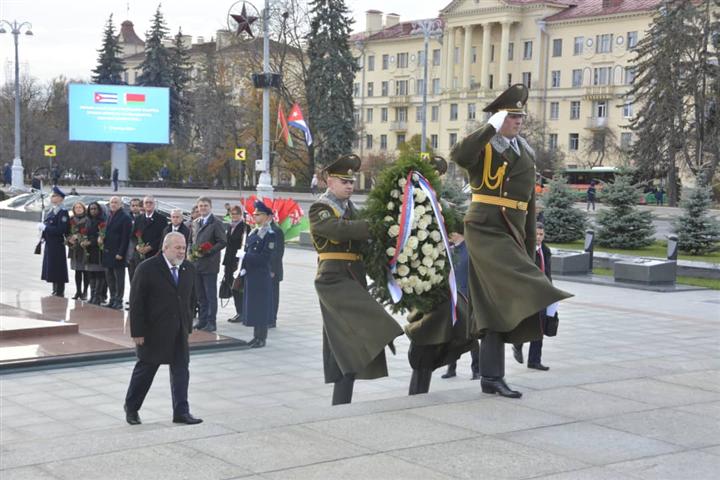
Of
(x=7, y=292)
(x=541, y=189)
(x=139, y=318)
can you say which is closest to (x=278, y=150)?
(x=541, y=189)

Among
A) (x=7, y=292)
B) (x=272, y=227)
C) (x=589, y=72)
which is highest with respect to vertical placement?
(x=589, y=72)

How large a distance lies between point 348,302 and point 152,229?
746 cm

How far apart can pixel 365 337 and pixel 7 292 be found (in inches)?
438

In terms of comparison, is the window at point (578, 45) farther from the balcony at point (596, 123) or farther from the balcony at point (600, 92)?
the balcony at point (596, 123)

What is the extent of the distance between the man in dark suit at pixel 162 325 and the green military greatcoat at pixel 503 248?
232cm

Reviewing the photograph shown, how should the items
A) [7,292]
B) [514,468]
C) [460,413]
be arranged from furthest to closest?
[7,292] → [460,413] → [514,468]

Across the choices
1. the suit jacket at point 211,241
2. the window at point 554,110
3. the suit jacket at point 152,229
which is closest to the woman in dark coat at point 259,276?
the suit jacket at point 211,241

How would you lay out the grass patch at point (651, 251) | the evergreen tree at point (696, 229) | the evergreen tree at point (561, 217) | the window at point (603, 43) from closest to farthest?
1. the grass patch at point (651, 251)
2. the evergreen tree at point (696, 229)
3. the evergreen tree at point (561, 217)
4. the window at point (603, 43)

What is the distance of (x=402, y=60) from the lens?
103 m

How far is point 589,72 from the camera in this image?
88.0 m

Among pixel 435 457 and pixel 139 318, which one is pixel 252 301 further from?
pixel 435 457

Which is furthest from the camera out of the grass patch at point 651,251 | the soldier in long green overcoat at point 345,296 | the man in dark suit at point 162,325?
the grass patch at point 651,251

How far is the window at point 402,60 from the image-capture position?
103 m

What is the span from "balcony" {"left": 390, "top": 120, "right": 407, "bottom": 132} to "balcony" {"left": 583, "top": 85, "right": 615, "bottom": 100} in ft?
70.6
